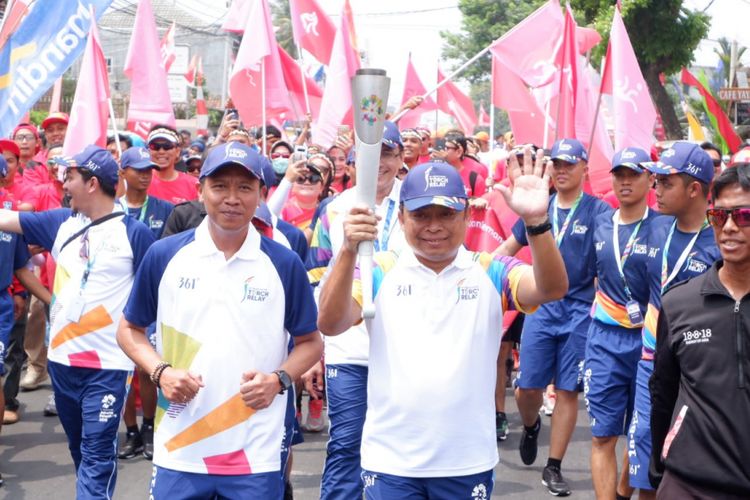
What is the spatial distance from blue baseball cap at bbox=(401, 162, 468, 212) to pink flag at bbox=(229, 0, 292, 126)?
7.88 meters

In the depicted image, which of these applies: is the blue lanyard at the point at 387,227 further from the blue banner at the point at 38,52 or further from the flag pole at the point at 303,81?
the flag pole at the point at 303,81

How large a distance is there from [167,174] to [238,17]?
5087 mm

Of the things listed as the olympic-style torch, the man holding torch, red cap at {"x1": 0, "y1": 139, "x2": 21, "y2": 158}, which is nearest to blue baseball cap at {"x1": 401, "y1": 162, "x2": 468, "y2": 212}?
the man holding torch

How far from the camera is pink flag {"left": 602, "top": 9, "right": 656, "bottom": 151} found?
9586mm

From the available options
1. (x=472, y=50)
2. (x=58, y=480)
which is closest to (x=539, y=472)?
(x=58, y=480)

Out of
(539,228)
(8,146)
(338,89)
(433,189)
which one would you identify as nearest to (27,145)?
(8,146)

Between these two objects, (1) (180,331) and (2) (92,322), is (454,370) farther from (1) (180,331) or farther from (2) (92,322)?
(2) (92,322)

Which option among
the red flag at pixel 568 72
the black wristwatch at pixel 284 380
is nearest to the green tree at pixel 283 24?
the red flag at pixel 568 72

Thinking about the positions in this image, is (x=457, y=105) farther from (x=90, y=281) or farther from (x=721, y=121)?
(x=90, y=281)

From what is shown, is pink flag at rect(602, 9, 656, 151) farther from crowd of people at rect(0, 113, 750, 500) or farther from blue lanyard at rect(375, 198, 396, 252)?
blue lanyard at rect(375, 198, 396, 252)

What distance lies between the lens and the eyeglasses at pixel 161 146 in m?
9.22

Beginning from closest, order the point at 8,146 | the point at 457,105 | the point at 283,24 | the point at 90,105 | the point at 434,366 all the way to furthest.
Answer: the point at 434,366 < the point at 8,146 < the point at 90,105 < the point at 457,105 < the point at 283,24

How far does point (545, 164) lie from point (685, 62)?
2509cm

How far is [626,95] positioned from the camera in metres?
9.71
